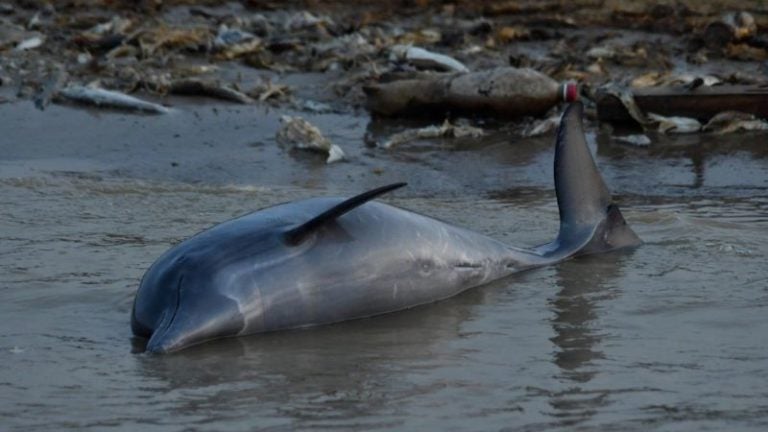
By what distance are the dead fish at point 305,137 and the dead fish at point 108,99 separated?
1506 mm

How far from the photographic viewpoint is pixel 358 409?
538 cm

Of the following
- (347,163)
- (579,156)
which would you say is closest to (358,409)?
(579,156)

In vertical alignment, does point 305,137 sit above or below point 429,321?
below

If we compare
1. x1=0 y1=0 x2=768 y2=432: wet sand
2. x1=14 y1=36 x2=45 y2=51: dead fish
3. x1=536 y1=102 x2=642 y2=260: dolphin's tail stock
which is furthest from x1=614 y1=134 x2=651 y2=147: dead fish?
x1=14 y1=36 x2=45 y2=51: dead fish

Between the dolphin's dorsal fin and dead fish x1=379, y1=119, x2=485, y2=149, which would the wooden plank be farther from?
the dolphin's dorsal fin

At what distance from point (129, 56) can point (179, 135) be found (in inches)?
134

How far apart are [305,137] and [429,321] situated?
5466 mm

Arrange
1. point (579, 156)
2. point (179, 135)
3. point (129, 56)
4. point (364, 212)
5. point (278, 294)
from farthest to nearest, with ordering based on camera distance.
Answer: point (129, 56)
point (179, 135)
point (579, 156)
point (364, 212)
point (278, 294)

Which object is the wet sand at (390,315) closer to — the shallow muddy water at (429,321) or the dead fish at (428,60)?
the shallow muddy water at (429,321)

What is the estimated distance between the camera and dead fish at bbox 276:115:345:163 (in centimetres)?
1191

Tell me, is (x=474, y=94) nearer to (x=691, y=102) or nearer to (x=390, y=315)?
(x=691, y=102)

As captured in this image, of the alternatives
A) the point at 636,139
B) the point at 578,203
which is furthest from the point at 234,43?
the point at 578,203

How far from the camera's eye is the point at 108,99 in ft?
44.1

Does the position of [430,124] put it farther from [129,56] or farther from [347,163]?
[129,56]
